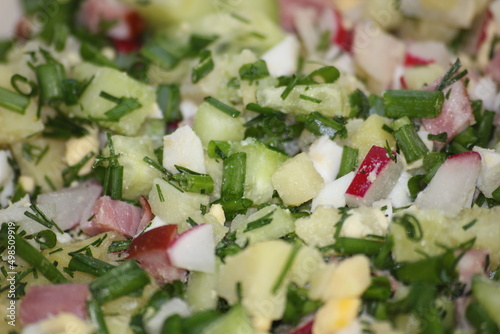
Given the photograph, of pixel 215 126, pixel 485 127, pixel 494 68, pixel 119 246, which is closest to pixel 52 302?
pixel 119 246

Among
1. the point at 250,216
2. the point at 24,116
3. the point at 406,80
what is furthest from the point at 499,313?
the point at 24,116

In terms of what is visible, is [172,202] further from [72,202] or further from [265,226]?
[72,202]

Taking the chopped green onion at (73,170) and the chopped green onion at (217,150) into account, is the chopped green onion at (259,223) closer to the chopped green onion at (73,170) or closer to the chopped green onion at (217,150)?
the chopped green onion at (217,150)

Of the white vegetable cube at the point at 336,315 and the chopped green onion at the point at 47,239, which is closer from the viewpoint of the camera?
the white vegetable cube at the point at 336,315

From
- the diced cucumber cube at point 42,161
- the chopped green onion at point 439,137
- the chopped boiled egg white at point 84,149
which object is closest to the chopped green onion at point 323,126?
the chopped green onion at point 439,137

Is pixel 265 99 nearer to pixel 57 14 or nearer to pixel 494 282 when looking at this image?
pixel 494 282

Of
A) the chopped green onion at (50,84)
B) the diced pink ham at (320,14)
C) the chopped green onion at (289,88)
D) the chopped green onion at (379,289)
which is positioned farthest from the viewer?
the diced pink ham at (320,14)
